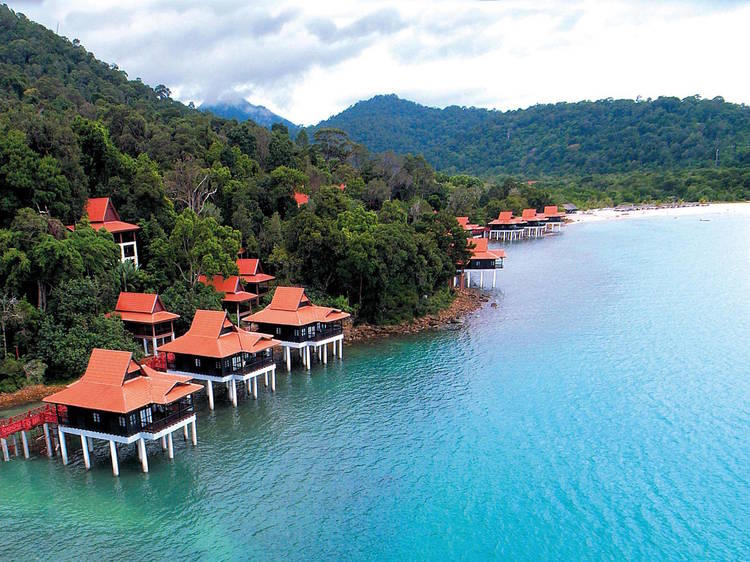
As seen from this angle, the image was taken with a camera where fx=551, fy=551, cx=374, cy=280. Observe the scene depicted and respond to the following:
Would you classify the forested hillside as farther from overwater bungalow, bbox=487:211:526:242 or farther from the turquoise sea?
overwater bungalow, bbox=487:211:526:242

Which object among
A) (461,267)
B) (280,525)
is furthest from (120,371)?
(461,267)

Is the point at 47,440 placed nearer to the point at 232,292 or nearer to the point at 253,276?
the point at 232,292

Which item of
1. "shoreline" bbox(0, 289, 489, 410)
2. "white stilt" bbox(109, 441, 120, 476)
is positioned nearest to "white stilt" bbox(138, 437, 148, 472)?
"white stilt" bbox(109, 441, 120, 476)

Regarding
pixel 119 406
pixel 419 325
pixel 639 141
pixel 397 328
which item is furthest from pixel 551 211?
pixel 119 406

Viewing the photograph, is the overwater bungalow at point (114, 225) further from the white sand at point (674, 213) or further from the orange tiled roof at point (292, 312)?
the white sand at point (674, 213)

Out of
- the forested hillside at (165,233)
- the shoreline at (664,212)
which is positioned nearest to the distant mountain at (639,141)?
the shoreline at (664,212)

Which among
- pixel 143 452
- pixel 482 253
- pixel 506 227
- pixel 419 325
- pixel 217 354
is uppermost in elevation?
pixel 506 227
